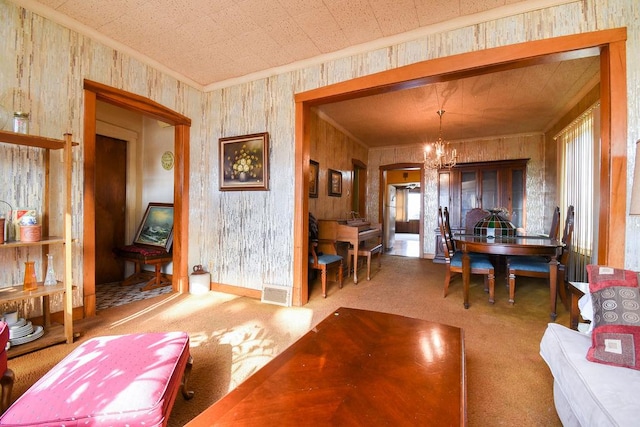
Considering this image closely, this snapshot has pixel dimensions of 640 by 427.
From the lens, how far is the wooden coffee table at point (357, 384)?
0.84 m

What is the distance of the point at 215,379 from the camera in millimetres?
1642

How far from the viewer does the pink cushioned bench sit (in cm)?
92

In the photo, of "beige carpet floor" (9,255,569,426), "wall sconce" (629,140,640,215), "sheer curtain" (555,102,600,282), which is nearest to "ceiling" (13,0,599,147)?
"sheer curtain" (555,102,600,282)

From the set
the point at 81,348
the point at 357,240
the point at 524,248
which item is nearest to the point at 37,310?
the point at 81,348

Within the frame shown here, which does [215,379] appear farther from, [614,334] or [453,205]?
[453,205]

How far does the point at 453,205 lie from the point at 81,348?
6109mm

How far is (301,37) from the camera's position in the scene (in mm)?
2580

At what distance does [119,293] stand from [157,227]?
1020 millimetres

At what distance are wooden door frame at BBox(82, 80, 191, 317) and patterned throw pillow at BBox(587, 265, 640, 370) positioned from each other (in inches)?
143

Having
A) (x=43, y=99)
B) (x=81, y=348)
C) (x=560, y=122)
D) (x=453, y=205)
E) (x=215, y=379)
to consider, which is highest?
(x=560, y=122)

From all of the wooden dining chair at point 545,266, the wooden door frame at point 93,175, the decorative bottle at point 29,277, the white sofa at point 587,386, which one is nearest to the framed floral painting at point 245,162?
the wooden door frame at point 93,175

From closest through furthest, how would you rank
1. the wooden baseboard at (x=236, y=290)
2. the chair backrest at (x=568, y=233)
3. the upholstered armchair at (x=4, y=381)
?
1. the upholstered armchair at (x=4, y=381)
2. the chair backrest at (x=568, y=233)
3. the wooden baseboard at (x=236, y=290)

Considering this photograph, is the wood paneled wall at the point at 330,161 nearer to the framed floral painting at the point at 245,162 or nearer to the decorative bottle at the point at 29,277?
the framed floral painting at the point at 245,162

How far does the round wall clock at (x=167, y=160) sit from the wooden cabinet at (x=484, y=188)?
529 centimetres
